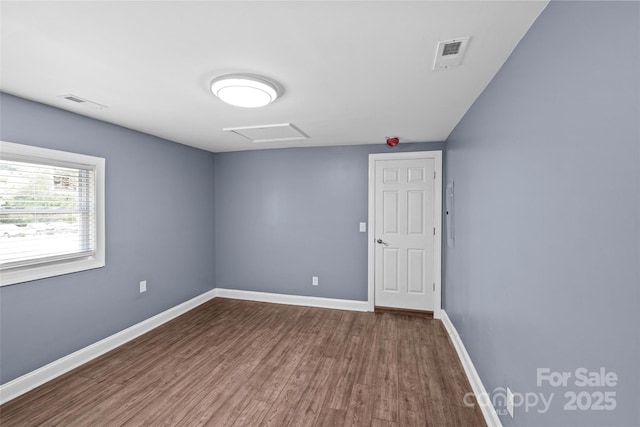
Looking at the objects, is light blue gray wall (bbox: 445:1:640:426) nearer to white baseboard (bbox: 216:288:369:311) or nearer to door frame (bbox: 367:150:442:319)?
door frame (bbox: 367:150:442:319)

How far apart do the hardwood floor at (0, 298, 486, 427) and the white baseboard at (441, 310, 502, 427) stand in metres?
0.07

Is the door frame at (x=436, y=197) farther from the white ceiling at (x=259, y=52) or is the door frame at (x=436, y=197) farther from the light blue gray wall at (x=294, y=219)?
the white ceiling at (x=259, y=52)

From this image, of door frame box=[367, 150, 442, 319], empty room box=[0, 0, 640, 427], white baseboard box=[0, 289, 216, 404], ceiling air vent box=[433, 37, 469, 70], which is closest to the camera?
empty room box=[0, 0, 640, 427]

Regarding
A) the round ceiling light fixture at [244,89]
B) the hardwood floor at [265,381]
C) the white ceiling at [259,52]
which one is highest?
the white ceiling at [259,52]

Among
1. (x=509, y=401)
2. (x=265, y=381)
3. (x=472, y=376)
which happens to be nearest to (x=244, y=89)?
(x=265, y=381)

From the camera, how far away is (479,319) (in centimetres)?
223

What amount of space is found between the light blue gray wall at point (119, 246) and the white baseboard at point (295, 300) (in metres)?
0.38

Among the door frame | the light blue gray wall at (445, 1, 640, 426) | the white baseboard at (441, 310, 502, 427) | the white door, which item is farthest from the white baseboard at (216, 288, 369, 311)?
the light blue gray wall at (445, 1, 640, 426)

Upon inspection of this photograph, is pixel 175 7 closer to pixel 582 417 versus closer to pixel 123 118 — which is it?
pixel 123 118

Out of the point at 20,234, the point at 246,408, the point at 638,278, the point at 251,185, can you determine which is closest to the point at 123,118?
the point at 20,234

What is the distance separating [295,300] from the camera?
14.2 ft

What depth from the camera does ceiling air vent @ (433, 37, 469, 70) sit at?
59.1 inches

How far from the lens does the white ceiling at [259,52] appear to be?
1.27 m

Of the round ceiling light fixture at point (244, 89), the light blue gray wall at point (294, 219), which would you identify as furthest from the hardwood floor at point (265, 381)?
the round ceiling light fixture at point (244, 89)
